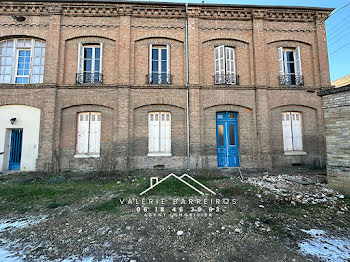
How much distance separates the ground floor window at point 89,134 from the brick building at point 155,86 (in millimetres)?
52

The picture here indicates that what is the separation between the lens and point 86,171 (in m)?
8.22

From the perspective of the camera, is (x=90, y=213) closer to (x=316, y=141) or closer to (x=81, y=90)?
(x=81, y=90)

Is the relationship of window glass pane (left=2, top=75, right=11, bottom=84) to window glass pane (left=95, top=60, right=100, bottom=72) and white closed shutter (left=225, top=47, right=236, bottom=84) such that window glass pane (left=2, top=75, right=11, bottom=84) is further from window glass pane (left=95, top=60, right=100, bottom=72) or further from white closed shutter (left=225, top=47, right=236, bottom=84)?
white closed shutter (left=225, top=47, right=236, bottom=84)

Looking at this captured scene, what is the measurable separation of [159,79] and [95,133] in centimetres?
441

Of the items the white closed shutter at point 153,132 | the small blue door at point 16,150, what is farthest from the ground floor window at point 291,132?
the small blue door at point 16,150

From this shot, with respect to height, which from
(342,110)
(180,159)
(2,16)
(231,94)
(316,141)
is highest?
(2,16)

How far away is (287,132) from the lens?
29.8 ft

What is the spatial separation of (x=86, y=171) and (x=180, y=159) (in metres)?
4.73

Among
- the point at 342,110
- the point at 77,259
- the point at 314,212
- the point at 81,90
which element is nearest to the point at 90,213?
the point at 77,259

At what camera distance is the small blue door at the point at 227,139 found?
28.8 feet

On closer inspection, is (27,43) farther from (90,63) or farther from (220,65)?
(220,65)

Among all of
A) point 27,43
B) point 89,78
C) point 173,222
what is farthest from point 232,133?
point 27,43

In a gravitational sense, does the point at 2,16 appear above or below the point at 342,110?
above

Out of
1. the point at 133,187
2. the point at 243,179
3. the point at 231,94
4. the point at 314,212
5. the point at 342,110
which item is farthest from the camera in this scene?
the point at 231,94
